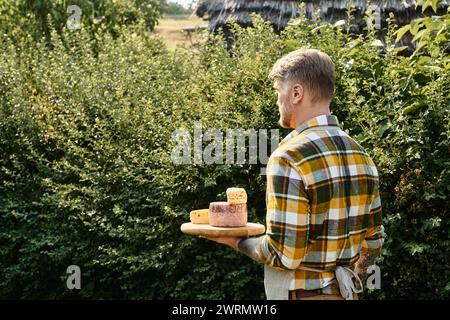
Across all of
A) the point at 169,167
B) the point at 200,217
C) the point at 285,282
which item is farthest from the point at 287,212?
the point at 169,167

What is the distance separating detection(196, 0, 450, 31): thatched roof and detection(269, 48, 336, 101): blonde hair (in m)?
5.80

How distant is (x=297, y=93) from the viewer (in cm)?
289

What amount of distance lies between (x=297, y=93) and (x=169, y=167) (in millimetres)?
2595

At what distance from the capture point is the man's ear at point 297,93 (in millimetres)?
2883

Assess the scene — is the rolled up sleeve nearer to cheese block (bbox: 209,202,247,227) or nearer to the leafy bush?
cheese block (bbox: 209,202,247,227)

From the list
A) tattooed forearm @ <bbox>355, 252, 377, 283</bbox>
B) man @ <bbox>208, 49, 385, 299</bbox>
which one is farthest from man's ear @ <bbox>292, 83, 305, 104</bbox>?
tattooed forearm @ <bbox>355, 252, 377, 283</bbox>

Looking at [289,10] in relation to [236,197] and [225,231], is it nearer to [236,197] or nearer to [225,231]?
[236,197]

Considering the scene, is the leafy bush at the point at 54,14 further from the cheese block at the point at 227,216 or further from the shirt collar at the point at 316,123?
the shirt collar at the point at 316,123

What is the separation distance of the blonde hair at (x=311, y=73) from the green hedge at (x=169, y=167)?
187cm

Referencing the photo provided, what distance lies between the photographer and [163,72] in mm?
6668

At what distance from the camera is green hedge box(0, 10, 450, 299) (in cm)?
474
